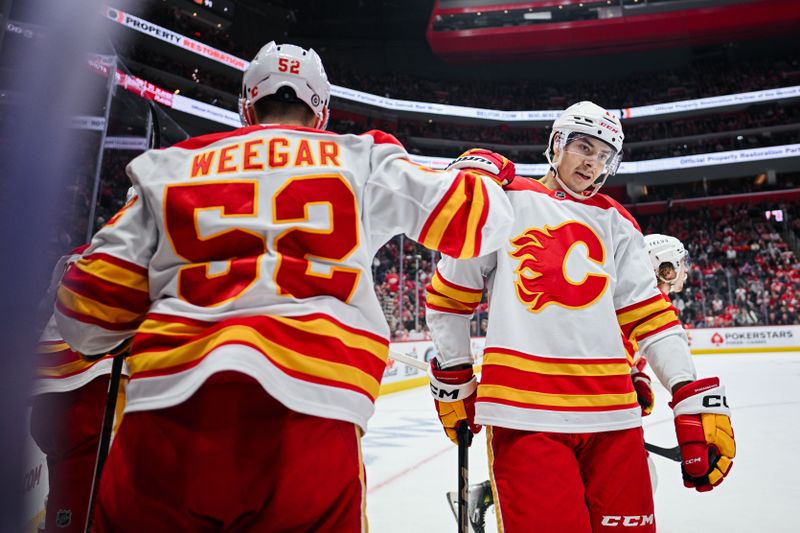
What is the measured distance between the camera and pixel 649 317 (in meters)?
1.73

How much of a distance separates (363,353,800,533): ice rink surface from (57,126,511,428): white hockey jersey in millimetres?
1829

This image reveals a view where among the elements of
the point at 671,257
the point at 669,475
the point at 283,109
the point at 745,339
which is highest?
the point at 745,339

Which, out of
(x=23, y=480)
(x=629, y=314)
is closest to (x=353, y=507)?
(x=23, y=480)

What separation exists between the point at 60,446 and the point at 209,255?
33.8 inches

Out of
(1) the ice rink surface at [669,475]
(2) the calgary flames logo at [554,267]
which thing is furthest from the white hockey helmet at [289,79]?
(1) the ice rink surface at [669,475]

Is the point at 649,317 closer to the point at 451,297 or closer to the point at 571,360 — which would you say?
the point at 571,360

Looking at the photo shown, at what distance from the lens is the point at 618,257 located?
5.91 ft

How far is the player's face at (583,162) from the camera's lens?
184cm

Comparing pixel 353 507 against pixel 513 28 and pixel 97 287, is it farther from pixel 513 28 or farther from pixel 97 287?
pixel 513 28

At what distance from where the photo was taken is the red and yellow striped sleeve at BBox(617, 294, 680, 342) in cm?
172

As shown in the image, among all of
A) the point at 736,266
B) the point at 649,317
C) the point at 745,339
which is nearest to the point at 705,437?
the point at 649,317

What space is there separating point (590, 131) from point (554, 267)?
1.68ft

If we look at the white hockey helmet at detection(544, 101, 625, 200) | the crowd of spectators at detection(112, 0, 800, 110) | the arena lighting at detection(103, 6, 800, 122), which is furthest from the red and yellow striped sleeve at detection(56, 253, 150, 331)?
the crowd of spectators at detection(112, 0, 800, 110)

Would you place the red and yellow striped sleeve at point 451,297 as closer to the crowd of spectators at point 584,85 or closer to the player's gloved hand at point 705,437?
the player's gloved hand at point 705,437
